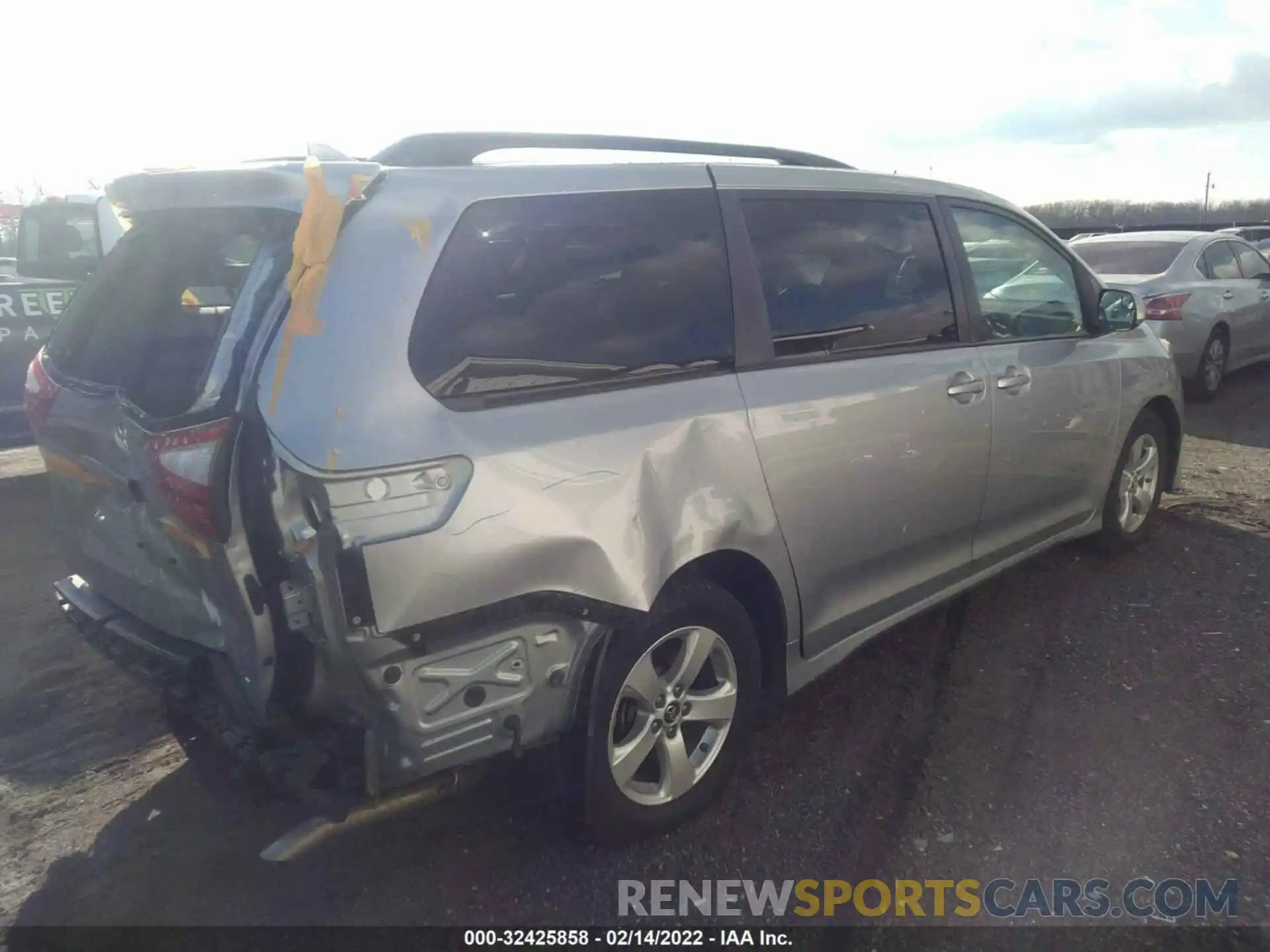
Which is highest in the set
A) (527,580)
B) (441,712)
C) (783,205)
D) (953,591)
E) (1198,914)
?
(783,205)

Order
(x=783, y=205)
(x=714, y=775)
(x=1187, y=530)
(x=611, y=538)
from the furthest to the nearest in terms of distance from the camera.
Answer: (x=1187, y=530) < (x=783, y=205) < (x=714, y=775) < (x=611, y=538)

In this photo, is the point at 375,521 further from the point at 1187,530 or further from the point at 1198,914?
the point at 1187,530

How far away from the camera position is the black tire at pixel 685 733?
266cm

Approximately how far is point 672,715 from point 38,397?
2.21m

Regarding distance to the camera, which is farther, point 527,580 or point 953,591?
point 953,591

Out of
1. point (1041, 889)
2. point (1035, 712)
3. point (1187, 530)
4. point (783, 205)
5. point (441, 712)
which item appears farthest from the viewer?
point (1187, 530)

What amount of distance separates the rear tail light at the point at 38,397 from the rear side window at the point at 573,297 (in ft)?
4.87

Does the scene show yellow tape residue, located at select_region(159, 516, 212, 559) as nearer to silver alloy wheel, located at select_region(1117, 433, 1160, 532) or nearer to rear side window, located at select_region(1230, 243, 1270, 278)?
silver alloy wheel, located at select_region(1117, 433, 1160, 532)

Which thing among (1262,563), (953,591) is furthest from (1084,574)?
(953,591)

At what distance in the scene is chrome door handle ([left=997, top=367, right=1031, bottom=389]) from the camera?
3973mm

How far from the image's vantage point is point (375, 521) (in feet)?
7.22

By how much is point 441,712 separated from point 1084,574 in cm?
376

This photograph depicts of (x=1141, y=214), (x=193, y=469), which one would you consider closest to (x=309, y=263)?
(x=193, y=469)

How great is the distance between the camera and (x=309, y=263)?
2.32m
